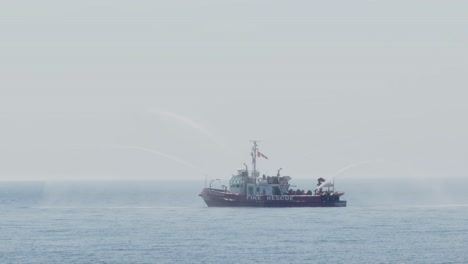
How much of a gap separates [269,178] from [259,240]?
56367 millimetres

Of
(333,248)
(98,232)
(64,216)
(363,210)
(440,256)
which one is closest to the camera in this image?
(440,256)

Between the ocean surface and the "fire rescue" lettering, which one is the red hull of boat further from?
the ocean surface

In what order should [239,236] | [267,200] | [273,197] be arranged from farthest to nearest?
1. [273,197]
2. [267,200]
3. [239,236]

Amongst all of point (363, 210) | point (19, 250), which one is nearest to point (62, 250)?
point (19, 250)

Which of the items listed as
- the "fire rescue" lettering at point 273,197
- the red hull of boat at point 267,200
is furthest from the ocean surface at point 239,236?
the "fire rescue" lettering at point 273,197

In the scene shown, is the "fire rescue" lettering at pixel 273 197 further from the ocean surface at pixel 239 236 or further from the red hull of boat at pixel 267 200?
the ocean surface at pixel 239 236

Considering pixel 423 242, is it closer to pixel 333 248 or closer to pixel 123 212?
pixel 333 248

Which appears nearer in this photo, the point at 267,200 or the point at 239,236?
the point at 239,236

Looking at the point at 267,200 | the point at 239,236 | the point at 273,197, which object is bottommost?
the point at 239,236

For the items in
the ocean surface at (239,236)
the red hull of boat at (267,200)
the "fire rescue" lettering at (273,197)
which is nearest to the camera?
the ocean surface at (239,236)

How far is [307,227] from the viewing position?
140 metres

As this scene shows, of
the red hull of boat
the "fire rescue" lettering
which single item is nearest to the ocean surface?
the red hull of boat

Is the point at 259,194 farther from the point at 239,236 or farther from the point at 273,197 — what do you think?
the point at 239,236

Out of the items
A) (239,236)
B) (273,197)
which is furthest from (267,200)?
(239,236)
